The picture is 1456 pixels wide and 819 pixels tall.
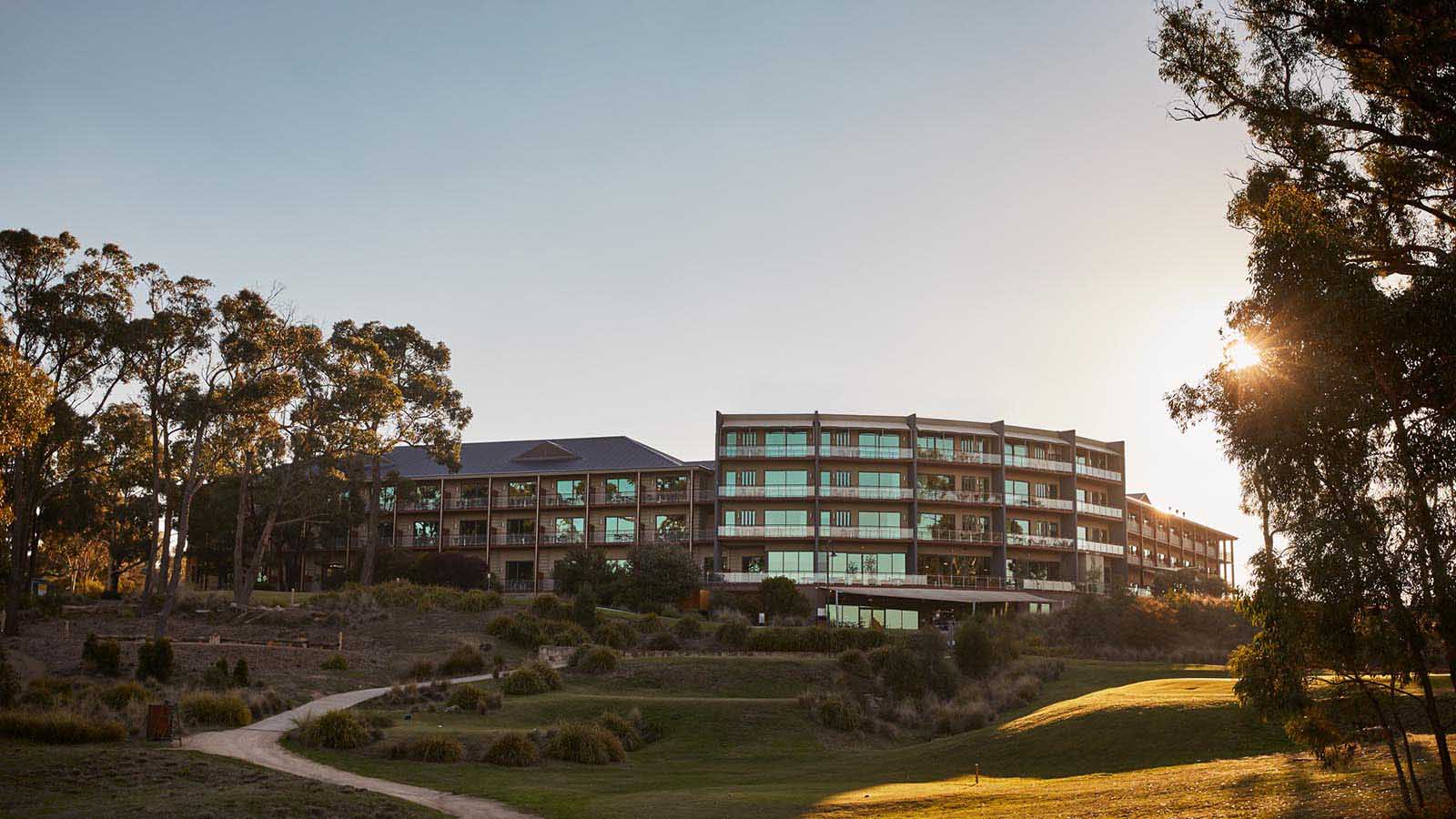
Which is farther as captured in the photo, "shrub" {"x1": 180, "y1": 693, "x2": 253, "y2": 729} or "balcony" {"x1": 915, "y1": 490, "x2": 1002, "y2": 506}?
"balcony" {"x1": 915, "y1": 490, "x2": 1002, "y2": 506}

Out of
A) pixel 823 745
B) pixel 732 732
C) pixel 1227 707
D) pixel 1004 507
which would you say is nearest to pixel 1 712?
pixel 732 732

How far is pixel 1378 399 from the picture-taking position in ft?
45.9

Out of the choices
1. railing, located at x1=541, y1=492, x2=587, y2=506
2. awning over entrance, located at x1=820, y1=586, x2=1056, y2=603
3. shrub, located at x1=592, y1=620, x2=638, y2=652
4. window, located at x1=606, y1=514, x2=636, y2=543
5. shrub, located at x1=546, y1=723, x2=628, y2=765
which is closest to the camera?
shrub, located at x1=546, y1=723, x2=628, y2=765

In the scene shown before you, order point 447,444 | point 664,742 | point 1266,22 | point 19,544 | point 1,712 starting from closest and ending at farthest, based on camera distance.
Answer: point 1266,22 → point 1,712 → point 664,742 → point 19,544 → point 447,444

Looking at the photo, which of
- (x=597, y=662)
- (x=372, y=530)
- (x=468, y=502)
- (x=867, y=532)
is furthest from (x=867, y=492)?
(x=597, y=662)

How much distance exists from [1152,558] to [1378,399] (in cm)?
8029

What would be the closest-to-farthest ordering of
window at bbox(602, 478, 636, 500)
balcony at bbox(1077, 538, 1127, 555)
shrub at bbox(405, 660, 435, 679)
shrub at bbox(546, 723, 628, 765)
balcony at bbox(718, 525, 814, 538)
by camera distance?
shrub at bbox(546, 723, 628, 765) → shrub at bbox(405, 660, 435, 679) → balcony at bbox(718, 525, 814, 538) → balcony at bbox(1077, 538, 1127, 555) → window at bbox(602, 478, 636, 500)

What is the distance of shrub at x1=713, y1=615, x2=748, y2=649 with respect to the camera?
45844 mm

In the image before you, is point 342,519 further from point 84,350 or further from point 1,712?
point 1,712

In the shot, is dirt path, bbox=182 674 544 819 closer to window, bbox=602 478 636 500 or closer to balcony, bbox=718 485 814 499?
balcony, bbox=718 485 814 499

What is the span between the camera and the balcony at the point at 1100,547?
3098 inches

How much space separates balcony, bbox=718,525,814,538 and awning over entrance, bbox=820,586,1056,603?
16.0ft

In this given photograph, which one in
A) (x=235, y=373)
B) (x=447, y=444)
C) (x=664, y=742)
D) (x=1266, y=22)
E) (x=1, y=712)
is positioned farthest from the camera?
(x=447, y=444)

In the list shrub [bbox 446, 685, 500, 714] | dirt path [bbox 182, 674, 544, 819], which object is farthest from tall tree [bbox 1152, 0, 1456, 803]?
shrub [bbox 446, 685, 500, 714]
